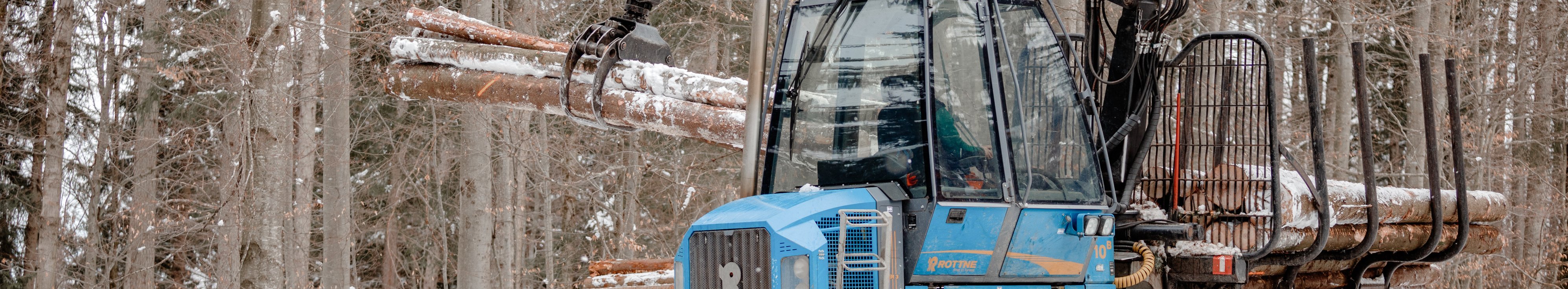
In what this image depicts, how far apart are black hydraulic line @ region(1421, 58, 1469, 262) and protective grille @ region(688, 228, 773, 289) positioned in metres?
4.27

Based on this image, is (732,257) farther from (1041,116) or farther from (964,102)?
(1041,116)

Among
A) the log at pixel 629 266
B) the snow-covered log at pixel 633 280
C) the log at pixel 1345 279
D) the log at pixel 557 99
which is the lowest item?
the snow-covered log at pixel 633 280

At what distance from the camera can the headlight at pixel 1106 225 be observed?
457 cm


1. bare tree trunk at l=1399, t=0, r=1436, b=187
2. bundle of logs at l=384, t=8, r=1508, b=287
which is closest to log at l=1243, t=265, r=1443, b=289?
bundle of logs at l=384, t=8, r=1508, b=287

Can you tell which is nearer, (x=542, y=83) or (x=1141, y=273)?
(x=1141, y=273)

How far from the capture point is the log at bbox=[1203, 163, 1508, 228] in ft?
18.0

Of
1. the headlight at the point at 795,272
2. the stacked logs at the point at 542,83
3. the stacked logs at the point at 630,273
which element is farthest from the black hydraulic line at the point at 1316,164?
the stacked logs at the point at 630,273

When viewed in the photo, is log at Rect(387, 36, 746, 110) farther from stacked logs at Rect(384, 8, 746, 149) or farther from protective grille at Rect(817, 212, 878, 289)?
protective grille at Rect(817, 212, 878, 289)

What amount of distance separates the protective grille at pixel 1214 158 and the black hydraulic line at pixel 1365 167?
0.41 meters

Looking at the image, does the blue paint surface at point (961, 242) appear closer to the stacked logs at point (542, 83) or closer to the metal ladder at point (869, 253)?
the metal ladder at point (869, 253)

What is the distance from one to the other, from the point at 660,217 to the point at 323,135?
5910 millimetres

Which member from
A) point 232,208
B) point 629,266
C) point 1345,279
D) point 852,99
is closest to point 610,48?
point 852,99

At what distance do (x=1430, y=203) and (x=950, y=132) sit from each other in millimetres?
3650

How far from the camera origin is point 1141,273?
5039 millimetres
